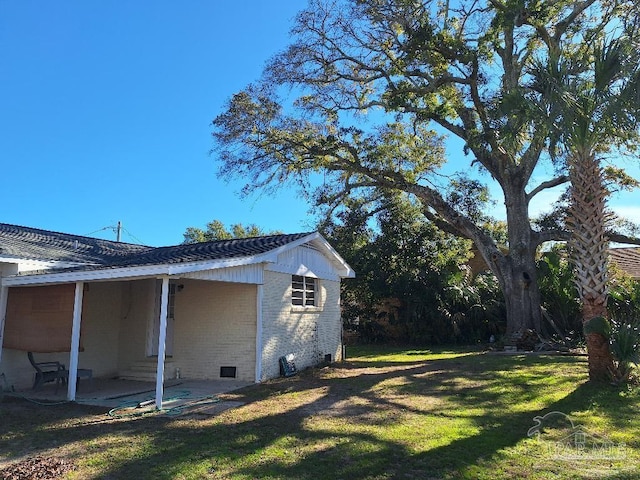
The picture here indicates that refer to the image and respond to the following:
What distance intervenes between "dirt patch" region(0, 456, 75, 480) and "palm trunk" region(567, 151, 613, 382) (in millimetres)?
8679

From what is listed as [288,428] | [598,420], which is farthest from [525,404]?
[288,428]

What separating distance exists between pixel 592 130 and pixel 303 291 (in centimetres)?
811

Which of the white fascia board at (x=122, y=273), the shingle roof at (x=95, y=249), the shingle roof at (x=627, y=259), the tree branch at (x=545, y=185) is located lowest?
the white fascia board at (x=122, y=273)

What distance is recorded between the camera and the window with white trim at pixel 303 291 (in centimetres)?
1316

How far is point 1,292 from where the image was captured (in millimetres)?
9898

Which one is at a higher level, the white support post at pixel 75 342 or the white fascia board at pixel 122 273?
the white fascia board at pixel 122 273

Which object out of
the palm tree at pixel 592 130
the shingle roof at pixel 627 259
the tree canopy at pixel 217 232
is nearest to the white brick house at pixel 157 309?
the palm tree at pixel 592 130

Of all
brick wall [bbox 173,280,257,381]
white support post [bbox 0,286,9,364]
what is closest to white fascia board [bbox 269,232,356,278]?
brick wall [bbox 173,280,257,381]

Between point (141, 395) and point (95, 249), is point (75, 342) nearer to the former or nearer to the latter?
point (141, 395)

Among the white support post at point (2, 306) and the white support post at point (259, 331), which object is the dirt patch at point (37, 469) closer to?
the white support post at point (2, 306)

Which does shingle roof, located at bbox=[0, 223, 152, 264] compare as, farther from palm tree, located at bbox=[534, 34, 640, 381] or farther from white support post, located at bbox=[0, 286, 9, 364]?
palm tree, located at bbox=[534, 34, 640, 381]

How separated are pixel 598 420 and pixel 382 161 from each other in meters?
13.8

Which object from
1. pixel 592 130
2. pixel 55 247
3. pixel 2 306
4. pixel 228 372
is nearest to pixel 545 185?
pixel 592 130

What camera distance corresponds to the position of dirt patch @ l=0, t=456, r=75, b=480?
483 centimetres
